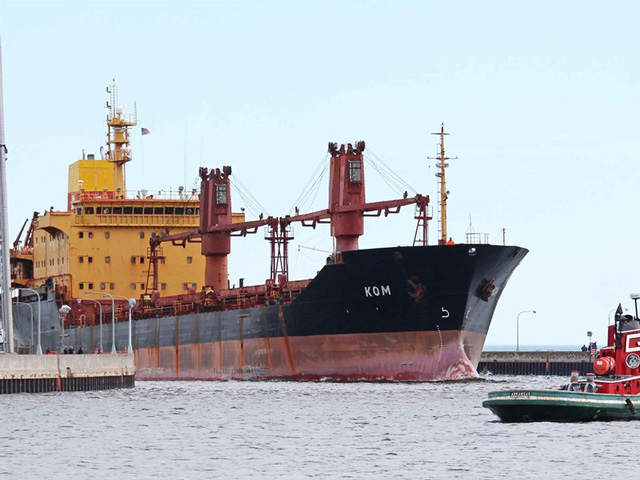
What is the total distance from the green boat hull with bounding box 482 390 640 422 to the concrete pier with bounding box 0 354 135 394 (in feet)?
64.2

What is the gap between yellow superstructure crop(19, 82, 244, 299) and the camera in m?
75.9

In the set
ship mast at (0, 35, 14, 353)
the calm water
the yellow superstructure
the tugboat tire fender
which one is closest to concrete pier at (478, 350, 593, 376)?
the yellow superstructure

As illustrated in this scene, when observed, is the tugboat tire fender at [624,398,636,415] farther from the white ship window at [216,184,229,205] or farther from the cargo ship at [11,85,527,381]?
the white ship window at [216,184,229,205]

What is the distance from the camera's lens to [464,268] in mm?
55469

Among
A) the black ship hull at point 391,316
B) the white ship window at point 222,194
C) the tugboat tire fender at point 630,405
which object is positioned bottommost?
the tugboat tire fender at point 630,405

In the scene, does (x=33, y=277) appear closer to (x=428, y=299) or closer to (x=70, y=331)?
(x=70, y=331)

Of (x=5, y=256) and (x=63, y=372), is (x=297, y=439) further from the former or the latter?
(x=5, y=256)

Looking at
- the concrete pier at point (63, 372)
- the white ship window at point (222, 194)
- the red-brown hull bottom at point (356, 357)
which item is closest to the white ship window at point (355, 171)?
the red-brown hull bottom at point (356, 357)

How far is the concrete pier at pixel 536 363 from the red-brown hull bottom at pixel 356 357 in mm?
20882

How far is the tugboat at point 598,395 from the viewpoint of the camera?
38.4 metres

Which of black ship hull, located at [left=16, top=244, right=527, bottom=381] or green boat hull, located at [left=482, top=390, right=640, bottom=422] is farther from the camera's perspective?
black ship hull, located at [left=16, top=244, right=527, bottom=381]

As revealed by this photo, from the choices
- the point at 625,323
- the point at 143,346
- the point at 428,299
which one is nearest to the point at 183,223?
the point at 143,346

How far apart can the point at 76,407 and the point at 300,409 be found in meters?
7.77

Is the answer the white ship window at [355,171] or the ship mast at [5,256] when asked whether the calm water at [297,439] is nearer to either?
the ship mast at [5,256]
